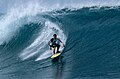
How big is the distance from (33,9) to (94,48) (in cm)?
1156

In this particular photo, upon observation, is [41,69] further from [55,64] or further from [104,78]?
[104,78]

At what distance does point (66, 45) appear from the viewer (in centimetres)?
1980

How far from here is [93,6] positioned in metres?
24.6

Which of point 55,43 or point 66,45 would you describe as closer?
point 55,43

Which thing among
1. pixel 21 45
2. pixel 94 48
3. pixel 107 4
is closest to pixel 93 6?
pixel 107 4

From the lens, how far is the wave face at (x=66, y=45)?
16.7 metres

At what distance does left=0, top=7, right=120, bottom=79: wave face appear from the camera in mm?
16703

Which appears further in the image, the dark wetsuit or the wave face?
the dark wetsuit

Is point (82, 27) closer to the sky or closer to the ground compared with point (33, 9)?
closer to the ground

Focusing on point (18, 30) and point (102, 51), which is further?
point (18, 30)

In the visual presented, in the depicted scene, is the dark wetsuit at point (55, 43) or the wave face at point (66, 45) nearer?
the wave face at point (66, 45)

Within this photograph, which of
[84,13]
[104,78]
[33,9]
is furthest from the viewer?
[33,9]

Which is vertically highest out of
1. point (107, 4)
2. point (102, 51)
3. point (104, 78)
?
point (107, 4)

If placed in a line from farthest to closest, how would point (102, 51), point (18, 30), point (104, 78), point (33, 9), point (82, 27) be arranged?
point (33, 9), point (18, 30), point (82, 27), point (102, 51), point (104, 78)
